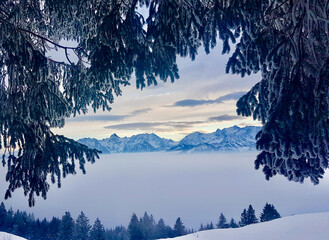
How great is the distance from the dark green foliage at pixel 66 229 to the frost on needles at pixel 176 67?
147 feet

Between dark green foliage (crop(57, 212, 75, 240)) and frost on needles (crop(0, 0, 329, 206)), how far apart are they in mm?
44678

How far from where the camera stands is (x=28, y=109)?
4602 millimetres

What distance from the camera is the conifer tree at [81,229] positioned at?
44094mm

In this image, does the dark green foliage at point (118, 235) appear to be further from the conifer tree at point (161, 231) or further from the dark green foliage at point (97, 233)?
the dark green foliage at point (97, 233)

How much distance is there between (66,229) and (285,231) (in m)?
44.4

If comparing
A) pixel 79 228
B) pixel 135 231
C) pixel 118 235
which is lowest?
pixel 118 235

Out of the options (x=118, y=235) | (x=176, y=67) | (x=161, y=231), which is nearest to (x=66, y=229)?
(x=161, y=231)

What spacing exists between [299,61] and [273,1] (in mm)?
990

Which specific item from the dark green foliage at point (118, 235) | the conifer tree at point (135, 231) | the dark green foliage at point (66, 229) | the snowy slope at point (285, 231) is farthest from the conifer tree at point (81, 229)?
the snowy slope at point (285, 231)

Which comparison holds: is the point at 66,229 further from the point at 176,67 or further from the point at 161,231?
the point at 176,67

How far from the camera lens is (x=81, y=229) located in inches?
1759

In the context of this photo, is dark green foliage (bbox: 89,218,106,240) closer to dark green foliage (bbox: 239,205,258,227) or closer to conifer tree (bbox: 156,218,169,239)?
conifer tree (bbox: 156,218,169,239)

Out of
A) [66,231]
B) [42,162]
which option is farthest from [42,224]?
[42,162]

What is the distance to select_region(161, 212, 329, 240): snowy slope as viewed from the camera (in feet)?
25.3
